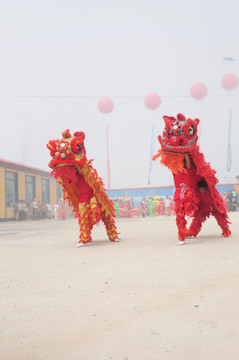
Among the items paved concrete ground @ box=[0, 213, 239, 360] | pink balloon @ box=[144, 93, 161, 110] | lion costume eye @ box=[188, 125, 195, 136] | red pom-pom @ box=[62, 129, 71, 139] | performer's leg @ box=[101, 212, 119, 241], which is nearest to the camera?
paved concrete ground @ box=[0, 213, 239, 360]

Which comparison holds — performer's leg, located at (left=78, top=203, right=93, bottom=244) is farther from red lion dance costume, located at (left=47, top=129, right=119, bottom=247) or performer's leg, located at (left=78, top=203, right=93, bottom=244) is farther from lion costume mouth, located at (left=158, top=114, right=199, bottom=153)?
lion costume mouth, located at (left=158, top=114, right=199, bottom=153)

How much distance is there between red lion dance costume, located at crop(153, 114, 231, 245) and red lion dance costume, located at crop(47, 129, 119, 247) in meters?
1.37

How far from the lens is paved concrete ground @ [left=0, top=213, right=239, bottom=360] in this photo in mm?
2334

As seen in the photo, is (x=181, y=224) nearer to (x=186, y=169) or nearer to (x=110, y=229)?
(x=186, y=169)

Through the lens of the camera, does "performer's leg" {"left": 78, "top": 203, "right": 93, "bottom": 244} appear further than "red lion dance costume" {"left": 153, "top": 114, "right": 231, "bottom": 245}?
Yes

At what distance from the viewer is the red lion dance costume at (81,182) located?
25.4 feet

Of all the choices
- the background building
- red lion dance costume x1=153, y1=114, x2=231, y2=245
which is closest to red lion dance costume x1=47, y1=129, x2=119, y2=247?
red lion dance costume x1=153, y1=114, x2=231, y2=245

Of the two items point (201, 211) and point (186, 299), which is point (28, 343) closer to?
point (186, 299)

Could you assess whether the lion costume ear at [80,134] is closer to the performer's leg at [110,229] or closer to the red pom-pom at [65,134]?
the red pom-pom at [65,134]

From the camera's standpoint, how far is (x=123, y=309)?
309 centimetres

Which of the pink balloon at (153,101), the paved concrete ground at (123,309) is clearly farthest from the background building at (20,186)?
the paved concrete ground at (123,309)

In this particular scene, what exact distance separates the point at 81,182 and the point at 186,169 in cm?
202

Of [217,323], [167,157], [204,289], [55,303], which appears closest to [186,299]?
[204,289]

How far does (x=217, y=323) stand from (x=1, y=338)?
4.42 feet
